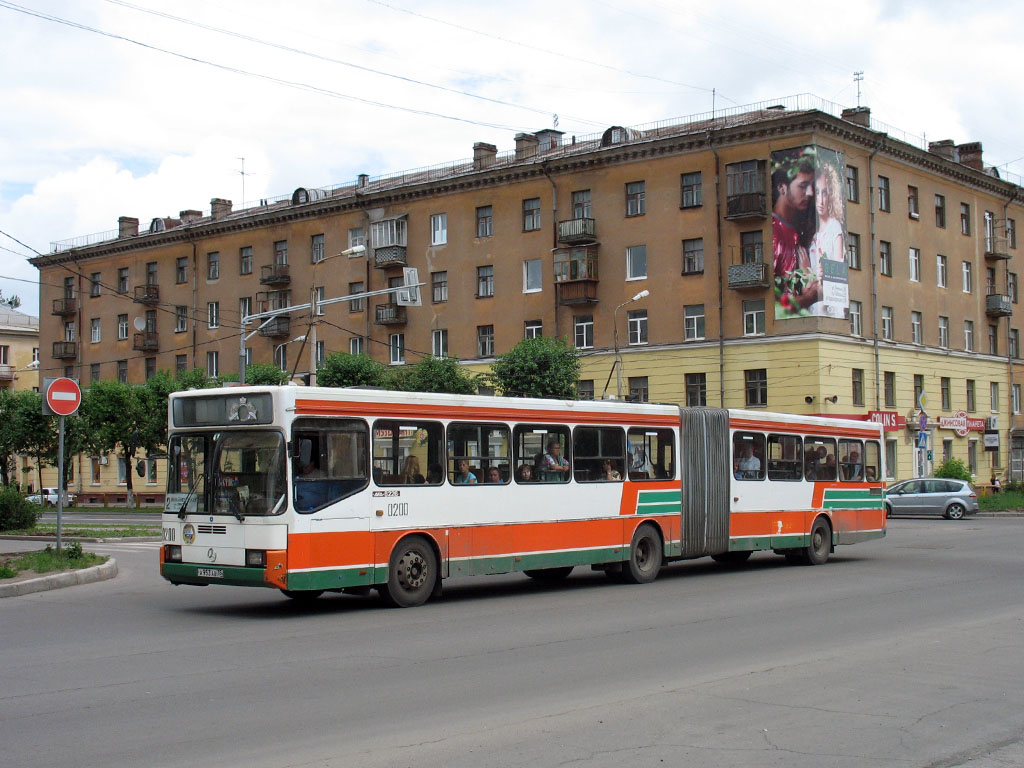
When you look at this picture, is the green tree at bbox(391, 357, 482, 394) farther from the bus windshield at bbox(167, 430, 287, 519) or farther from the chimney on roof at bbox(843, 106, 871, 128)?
the bus windshield at bbox(167, 430, 287, 519)

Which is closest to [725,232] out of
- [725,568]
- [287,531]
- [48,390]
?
[725,568]

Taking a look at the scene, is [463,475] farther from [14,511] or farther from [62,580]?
[14,511]

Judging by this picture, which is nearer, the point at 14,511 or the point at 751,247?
the point at 14,511

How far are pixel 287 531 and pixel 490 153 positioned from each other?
150 feet

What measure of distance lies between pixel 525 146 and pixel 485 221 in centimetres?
411

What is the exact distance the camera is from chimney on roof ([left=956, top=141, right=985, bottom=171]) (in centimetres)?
6138

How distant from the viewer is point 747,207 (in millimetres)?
46750

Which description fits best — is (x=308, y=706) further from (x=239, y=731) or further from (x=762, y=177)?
(x=762, y=177)

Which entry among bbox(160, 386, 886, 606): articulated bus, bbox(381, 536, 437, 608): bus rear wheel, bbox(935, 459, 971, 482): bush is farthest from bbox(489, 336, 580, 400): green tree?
bbox(381, 536, 437, 608): bus rear wheel

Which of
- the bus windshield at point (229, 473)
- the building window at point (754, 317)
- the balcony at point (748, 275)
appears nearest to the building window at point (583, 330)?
the balcony at point (748, 275)

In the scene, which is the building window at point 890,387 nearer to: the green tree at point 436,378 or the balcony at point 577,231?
the balcony at point 577,231

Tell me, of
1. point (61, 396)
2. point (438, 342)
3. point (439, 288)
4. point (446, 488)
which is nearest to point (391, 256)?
point (439, 288)

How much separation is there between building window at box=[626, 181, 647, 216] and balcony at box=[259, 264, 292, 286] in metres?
20.2

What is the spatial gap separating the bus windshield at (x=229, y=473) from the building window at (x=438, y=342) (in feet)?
138
